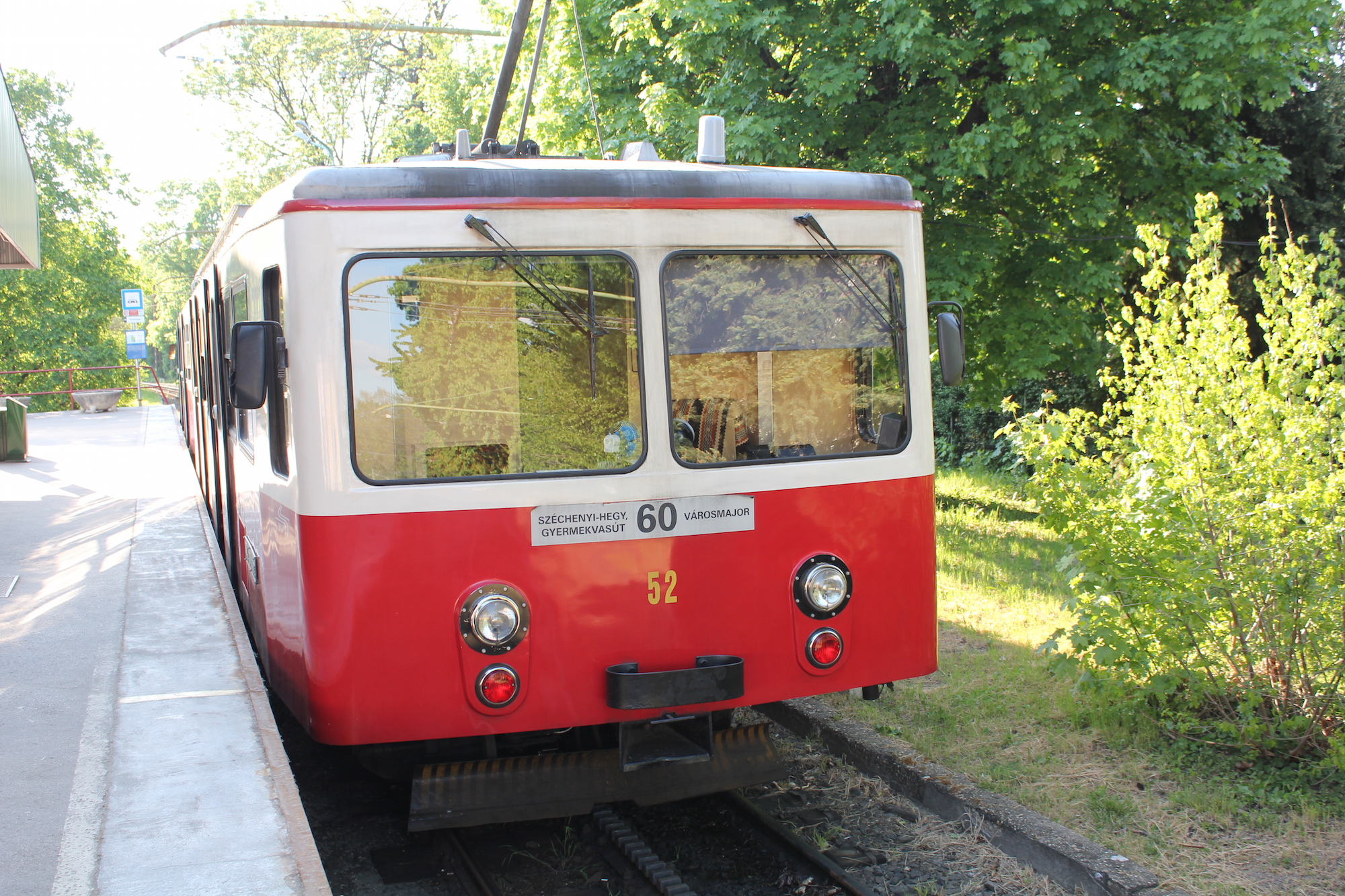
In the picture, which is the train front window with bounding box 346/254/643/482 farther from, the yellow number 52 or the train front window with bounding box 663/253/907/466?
the yellow number 52

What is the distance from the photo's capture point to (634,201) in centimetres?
404

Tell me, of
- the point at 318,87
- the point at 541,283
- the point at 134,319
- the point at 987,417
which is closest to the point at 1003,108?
the point at 541,283

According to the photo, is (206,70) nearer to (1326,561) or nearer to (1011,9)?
(1011,9)

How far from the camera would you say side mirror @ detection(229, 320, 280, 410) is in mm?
3877

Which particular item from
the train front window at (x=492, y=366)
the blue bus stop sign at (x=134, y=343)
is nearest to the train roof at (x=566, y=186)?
the train front window at (x=492, y=366)

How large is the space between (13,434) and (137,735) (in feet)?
46.4

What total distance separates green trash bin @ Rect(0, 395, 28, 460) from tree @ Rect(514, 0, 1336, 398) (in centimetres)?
990

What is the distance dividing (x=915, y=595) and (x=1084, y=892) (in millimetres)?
1258

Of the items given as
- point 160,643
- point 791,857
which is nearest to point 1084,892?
point 791,857

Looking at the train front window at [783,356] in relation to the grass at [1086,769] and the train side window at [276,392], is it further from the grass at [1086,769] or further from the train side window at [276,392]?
the grass at [1086,769]

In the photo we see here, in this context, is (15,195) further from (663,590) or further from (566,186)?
(663,590)

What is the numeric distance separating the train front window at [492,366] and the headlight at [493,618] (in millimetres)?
432

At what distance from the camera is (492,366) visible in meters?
3.98

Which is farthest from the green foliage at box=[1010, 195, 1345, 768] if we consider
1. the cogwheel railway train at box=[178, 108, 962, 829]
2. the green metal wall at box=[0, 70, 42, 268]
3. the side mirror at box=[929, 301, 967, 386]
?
the green metal wall at box=[0, 70, 42, 268]
